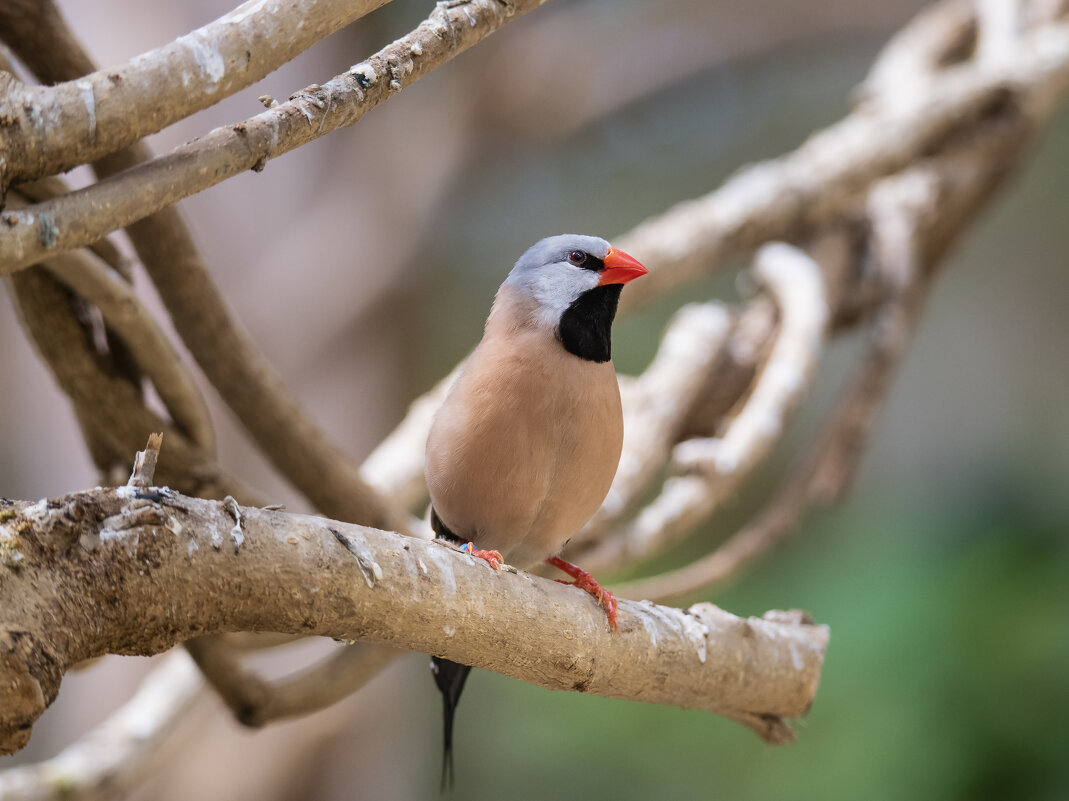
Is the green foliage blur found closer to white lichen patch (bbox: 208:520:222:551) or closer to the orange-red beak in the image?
the orange-red beak

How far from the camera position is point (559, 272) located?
5.62ft

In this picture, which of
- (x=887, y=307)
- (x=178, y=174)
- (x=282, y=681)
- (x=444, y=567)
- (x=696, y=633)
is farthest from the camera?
(x=887, y=307)

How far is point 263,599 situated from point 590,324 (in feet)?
2.61

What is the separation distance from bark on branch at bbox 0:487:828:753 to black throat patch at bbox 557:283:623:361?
16.4 inches

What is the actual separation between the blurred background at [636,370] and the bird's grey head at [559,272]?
6.70ft

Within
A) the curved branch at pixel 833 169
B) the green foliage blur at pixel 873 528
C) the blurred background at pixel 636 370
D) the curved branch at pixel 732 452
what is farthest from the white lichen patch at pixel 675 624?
the blurred background at pixel 636 370

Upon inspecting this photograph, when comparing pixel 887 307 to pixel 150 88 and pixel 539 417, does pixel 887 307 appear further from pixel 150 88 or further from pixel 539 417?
pixel 150 88

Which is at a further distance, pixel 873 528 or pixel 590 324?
pixel 873 528

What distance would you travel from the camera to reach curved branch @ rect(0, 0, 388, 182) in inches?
45.2

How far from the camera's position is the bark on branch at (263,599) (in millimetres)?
969

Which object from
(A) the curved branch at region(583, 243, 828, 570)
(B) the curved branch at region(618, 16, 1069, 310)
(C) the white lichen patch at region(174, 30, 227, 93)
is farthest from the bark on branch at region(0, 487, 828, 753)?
(B) the curved branch at region(618, 16, 1069, 310)

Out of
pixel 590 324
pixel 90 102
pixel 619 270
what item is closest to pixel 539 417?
pixel 590 324

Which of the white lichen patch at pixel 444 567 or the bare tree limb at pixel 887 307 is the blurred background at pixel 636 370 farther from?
the white lichen patch at pixel 444 567

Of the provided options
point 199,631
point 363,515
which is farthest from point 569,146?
point 199,631
